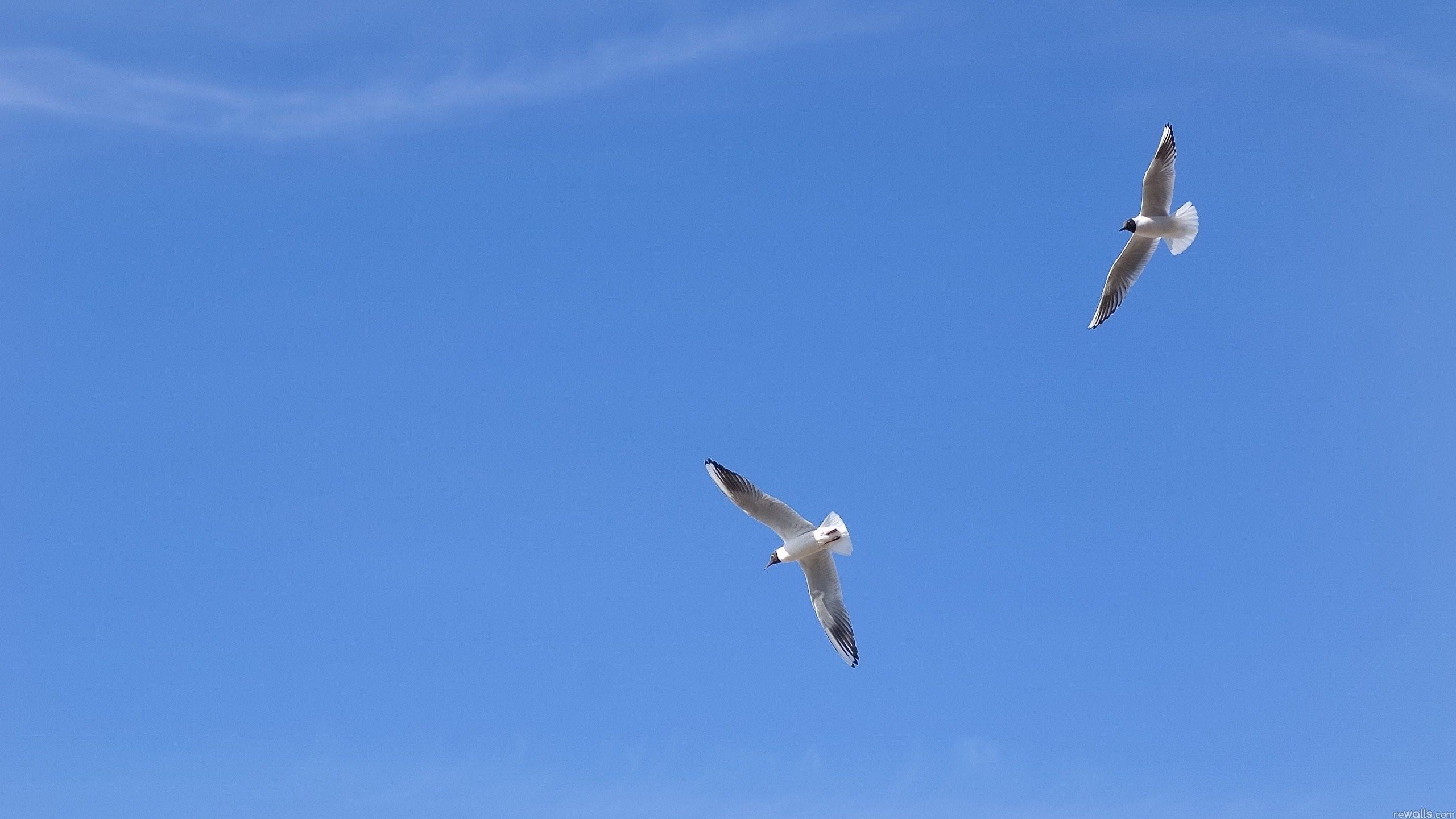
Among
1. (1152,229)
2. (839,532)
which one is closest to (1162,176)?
(1152,229)

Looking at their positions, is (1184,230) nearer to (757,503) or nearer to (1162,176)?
(1162,176)

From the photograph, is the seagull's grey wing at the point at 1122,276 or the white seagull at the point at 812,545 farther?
the seagull's grey wing at the point at 1122,276

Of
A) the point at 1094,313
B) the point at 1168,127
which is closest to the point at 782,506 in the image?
the point at 1094,313

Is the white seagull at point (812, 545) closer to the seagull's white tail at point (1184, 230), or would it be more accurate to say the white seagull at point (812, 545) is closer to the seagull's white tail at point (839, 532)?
the seagull's white tail at point (839, 532)

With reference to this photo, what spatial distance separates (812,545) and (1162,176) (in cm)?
860

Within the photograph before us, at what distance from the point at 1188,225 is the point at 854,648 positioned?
29.0 ft

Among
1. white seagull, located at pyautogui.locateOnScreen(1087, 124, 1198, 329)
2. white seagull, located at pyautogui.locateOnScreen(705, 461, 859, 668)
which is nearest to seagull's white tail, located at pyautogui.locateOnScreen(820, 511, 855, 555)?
white seagull, located at pyautogui.locateOnScreen(705, 461, 859, 668)

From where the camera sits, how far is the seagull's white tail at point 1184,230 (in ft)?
81.9

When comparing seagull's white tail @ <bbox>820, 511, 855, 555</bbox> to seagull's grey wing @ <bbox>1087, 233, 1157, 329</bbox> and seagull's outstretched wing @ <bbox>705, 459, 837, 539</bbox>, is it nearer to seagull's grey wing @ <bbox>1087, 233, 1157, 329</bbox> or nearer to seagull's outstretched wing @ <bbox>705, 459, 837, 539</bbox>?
seagull's outstretched wing @ <bbox>705, 459, 837, 539</bbox>

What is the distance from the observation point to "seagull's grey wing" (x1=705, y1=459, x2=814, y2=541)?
71.5 ft

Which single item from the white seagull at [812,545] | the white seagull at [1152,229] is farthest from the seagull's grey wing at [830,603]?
the white seagull at [1152,229]

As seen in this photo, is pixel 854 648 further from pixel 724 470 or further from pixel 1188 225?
pixel 1188 225

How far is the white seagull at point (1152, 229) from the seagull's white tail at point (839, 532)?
6635 mm

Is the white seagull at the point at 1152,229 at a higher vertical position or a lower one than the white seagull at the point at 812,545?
higher
